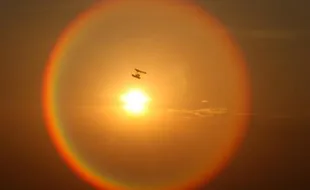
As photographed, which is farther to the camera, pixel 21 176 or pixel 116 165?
pixel 116 165

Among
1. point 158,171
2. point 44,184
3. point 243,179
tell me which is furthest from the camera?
point 158,171

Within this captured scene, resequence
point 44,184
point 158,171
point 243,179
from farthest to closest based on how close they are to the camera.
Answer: point 158,171 < point 243,179 < point 44,184

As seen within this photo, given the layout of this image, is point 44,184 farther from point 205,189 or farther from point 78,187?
point 205,189

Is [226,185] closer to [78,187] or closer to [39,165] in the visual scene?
→ [78,187]

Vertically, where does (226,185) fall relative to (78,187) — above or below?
above

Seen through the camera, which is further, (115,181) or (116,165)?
(116,165)

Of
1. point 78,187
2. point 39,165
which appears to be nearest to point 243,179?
point 78,187

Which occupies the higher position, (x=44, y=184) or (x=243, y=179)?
(x=243, y=179)

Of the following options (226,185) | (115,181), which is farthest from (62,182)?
(226,185)
